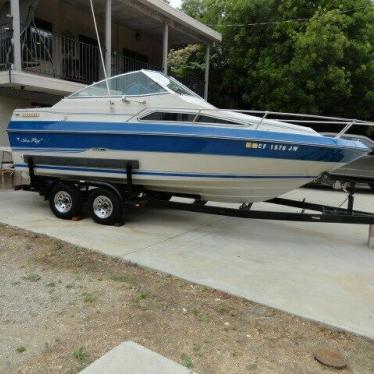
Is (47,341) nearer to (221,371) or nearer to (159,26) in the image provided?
(221,371)

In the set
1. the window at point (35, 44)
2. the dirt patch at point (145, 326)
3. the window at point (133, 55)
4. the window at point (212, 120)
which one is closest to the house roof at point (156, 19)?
the window at point (133, 55)

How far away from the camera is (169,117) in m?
6.52

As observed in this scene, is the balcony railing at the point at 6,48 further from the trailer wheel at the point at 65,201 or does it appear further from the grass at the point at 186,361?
the grass at the point at 186,361

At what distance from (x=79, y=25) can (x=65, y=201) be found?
8.67m

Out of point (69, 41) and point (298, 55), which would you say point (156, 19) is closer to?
point (69, 41)

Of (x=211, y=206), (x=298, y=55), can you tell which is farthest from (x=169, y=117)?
(x=298, y=55)

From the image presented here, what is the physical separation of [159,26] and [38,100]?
564 centimetres

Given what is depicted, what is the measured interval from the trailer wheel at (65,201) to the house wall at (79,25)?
24.6ft

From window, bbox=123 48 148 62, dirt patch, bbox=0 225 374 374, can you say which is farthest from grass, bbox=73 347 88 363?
window, bbox=123 48 148 62

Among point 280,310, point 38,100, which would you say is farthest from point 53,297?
point 38,100

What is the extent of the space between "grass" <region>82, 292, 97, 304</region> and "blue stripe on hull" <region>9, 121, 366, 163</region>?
281 cm

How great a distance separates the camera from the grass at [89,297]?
4051 mm

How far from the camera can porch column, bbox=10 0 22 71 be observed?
29.9 feet

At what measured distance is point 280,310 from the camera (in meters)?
3.99
